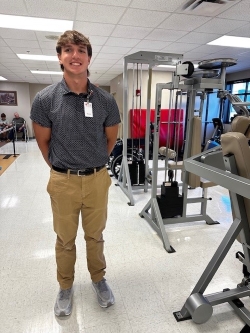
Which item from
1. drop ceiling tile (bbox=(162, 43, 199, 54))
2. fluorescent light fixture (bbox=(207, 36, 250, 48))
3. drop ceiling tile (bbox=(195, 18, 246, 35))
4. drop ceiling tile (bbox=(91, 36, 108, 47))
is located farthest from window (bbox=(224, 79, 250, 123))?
drop ceiling tile (bbox=(91, 36, 108, 47))

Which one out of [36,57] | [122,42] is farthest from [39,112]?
[36,57]

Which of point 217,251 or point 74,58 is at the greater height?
point 74,58

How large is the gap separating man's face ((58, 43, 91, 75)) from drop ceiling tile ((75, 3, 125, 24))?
95.5 inches

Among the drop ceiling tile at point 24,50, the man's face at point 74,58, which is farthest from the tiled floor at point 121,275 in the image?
the drop ceiling tile at point 24,50

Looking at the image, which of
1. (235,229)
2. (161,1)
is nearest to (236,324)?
(235,229)

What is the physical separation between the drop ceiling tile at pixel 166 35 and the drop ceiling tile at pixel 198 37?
0.48 ft

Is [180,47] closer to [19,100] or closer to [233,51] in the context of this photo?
[233,51]

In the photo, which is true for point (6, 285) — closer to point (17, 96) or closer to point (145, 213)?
point (145, 213)

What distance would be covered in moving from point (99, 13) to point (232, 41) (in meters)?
3.05

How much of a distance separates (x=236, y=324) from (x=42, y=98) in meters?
1.97

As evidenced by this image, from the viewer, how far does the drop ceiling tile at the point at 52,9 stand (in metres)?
3.19

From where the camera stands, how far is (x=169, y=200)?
2.85 metres

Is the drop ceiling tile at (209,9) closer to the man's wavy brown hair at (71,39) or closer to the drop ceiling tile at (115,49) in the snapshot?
the drop ceiling tile at (115,49)

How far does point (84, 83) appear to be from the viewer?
1.44 meters
